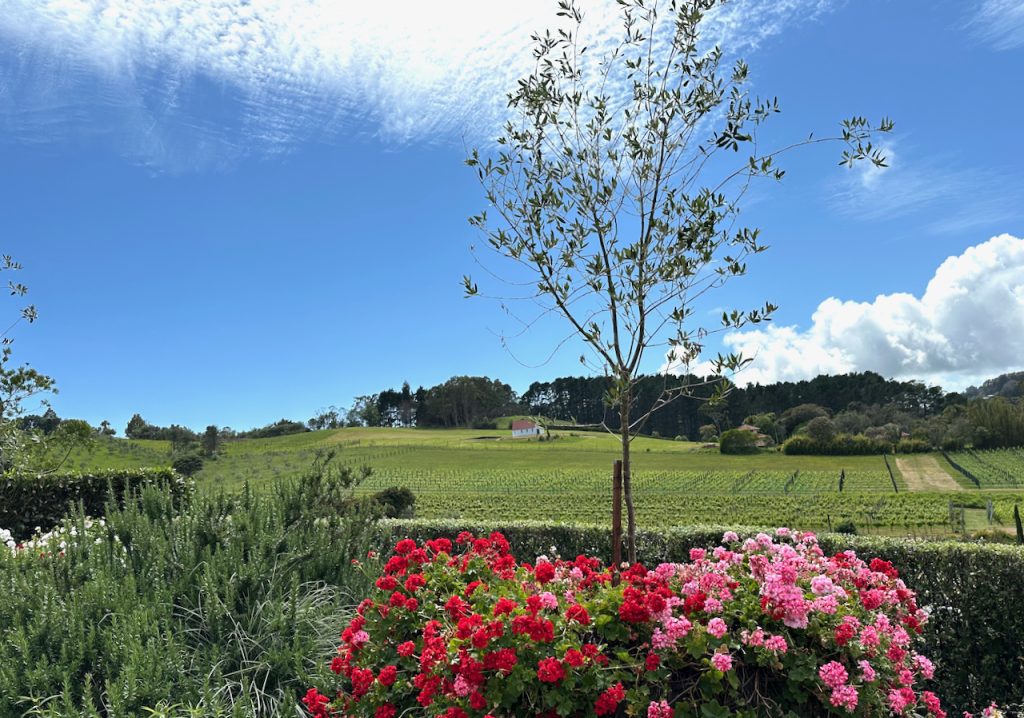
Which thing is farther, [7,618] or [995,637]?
[995,637]

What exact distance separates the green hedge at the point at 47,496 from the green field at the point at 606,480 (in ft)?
18.2

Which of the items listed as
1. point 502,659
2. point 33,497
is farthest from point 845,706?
point 33,497

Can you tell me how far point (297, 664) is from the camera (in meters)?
3.19

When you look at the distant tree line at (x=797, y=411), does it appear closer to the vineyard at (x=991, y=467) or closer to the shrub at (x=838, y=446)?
the shrub at (x=838, y=446)

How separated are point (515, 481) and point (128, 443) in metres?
33.4

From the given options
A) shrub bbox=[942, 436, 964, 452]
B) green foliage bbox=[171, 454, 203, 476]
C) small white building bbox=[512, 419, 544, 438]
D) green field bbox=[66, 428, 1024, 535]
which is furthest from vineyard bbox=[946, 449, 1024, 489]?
green foliage bbox=[171, 454, 203, 476]

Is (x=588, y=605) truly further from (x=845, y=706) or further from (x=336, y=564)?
(x=336, y=564)

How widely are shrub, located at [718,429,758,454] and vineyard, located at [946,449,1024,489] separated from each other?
61.1ft

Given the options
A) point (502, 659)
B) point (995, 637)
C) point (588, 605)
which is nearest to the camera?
point (502, 659)

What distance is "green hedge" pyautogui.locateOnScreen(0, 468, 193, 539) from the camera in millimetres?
10539

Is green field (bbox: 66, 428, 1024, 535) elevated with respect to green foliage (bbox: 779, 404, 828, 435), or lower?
lower

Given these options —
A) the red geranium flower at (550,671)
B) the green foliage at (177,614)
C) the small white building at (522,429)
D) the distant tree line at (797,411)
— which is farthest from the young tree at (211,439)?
the red geranium flower at (550,671)

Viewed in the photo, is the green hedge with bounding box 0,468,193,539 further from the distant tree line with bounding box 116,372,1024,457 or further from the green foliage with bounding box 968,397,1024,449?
the green foliage with bounding box 968,397,1024,449

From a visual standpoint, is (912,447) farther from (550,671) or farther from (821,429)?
(550,671)
